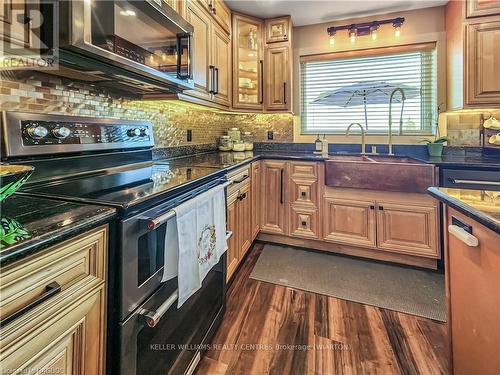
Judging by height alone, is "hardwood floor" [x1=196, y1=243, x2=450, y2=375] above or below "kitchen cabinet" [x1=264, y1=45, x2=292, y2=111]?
below

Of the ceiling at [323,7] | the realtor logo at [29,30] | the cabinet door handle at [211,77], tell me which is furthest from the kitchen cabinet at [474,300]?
the ceiling at [323,7]

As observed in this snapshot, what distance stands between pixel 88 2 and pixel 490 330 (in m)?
1.65

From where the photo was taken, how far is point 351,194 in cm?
244

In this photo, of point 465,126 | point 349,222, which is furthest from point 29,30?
point 465,126

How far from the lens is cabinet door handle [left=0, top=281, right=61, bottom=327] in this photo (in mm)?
489

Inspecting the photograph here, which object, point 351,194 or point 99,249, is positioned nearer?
point 99,249

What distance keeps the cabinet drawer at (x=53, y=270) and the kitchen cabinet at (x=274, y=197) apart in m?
2.05

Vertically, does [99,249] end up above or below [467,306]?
A: above

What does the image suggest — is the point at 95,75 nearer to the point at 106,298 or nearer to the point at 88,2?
the point at 88,2

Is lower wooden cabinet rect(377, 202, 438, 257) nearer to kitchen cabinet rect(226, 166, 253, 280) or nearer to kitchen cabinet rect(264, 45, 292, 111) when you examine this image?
kitchen cabinet rect(226, 166, 253, 280)

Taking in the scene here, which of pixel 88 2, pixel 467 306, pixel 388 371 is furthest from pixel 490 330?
pixel 88 2

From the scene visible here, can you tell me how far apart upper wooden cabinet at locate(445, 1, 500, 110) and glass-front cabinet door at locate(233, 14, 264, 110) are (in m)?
1.76

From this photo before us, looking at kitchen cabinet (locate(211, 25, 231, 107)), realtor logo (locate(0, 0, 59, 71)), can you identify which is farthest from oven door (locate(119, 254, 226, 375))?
kitchen cabinet (locate(211, 25, 231, 107))

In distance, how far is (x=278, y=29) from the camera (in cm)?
281
